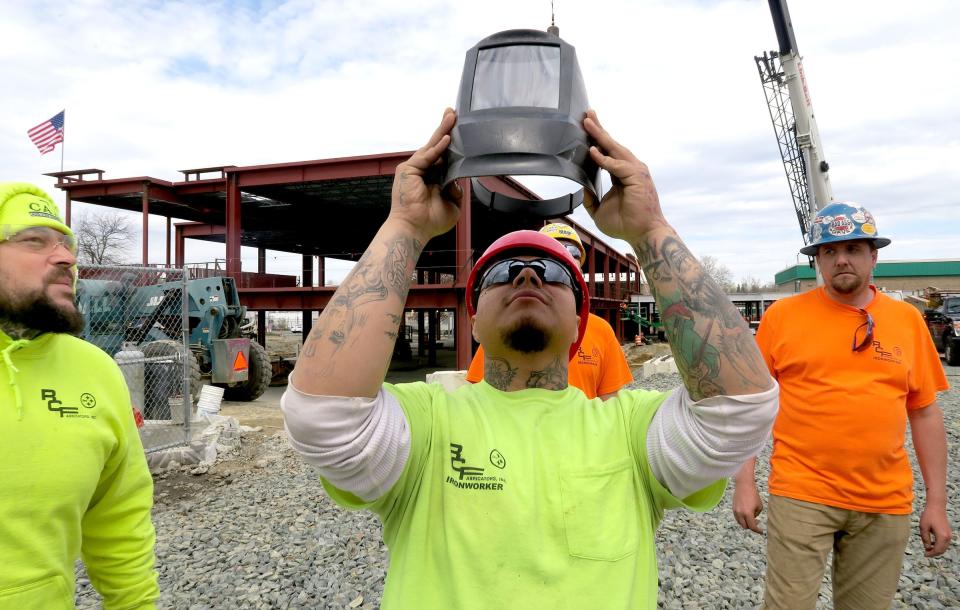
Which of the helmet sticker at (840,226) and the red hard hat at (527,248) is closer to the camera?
the red hard hat at (527,248)

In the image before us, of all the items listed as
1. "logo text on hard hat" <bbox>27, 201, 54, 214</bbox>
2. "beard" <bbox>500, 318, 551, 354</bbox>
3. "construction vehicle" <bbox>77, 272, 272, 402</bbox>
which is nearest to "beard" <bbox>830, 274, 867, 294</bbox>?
"beard" <bbox>500, 318, 551, 354</bbox>

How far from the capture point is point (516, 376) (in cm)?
157

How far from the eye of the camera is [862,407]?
262 cm

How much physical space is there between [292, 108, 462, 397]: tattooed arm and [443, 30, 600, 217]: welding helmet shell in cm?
7

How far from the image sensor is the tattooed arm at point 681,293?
1.32 m

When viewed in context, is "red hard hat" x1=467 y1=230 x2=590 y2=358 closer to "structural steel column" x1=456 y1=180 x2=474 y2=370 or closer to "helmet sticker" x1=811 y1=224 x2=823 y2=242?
"helmet sticker" x1=811 y1=224 x2=823 y2=242

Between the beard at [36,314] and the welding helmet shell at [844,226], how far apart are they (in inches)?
124

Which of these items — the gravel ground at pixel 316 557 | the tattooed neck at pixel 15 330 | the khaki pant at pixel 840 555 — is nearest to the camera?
the tattooed neck at pixel 15 330

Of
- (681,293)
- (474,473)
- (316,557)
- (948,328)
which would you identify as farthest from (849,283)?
(948,328)

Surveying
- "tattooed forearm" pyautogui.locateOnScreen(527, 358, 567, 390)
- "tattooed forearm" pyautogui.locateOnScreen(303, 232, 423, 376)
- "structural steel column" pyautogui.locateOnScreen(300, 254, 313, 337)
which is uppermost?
"structural steel column" pyautogui.locateOnScreen(300, 254, 313, 337)

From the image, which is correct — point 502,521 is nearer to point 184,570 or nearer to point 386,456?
point 386,456

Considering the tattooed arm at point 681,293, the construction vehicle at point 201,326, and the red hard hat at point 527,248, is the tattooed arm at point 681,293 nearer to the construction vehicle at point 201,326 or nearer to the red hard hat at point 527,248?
Result: the red hard hat at point 527,248

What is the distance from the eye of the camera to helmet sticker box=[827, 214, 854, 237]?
275 centimetres

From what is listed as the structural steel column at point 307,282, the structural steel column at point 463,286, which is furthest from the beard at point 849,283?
the structural steel column at point 307,282
